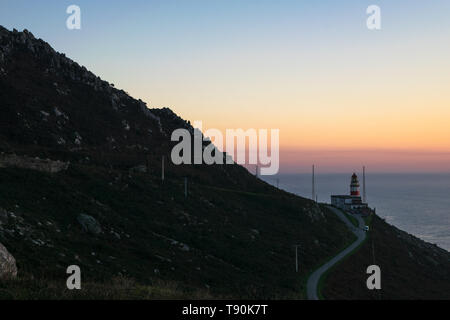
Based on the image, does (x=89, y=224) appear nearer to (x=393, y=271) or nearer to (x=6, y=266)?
(x=6, y=266)

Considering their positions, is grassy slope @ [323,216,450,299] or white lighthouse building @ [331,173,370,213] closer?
grassy slope @ [323,216,450,299]

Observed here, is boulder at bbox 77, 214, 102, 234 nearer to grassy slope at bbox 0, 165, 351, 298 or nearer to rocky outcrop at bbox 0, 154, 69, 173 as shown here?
grassy slope at bbox 0, 165, 351, 298

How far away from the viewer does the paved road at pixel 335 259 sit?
40.0m

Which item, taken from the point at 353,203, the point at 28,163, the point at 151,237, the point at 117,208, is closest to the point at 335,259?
the point at 151,237

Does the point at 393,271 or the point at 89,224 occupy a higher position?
the point at 89,224

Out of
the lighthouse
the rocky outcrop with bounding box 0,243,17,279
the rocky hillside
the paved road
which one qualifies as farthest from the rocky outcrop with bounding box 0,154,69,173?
the lighthouse

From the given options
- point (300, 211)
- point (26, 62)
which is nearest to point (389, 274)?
point (300, 211)

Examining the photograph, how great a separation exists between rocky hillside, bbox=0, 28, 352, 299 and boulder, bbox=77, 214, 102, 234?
0.33 feet

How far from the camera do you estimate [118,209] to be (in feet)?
143

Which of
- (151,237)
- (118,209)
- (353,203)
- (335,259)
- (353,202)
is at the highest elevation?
(118,209)

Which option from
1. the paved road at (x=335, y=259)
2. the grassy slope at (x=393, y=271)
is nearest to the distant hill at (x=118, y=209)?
the paved road at (x=335, y=259)

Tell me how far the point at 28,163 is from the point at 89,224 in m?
15.5

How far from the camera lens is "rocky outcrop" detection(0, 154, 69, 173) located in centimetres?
4175

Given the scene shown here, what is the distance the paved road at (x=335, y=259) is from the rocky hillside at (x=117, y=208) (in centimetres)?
127
